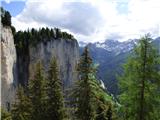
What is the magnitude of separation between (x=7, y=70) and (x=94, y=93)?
2052 inches

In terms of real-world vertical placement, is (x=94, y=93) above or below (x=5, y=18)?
below

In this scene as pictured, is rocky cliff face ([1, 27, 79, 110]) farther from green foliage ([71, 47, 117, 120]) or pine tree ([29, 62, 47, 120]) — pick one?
green foliage ([71, 47, 117, 120])

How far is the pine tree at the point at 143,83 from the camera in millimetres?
32312

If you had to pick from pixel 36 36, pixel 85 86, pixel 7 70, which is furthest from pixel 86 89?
pixel 36 36

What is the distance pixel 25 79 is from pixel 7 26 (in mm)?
18276

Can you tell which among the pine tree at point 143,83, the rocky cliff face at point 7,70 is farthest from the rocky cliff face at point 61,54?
the pine tree at point 143,83

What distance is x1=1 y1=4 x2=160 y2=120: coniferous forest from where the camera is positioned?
1276 inches

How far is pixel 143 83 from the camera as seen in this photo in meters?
32.4

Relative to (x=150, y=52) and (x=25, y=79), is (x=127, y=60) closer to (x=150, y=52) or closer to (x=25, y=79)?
(x=150, y=52)

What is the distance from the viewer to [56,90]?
4356cm

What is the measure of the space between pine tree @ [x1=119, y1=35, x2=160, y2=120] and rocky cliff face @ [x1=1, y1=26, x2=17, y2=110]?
169ft

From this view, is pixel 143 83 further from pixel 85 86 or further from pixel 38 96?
pixel 38 96

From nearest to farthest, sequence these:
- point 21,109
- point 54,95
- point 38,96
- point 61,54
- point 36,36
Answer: point 54,95, point 38,96, point 21,109, point 36,36, point 61,54

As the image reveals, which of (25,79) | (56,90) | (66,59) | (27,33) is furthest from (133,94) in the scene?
(66,59)
